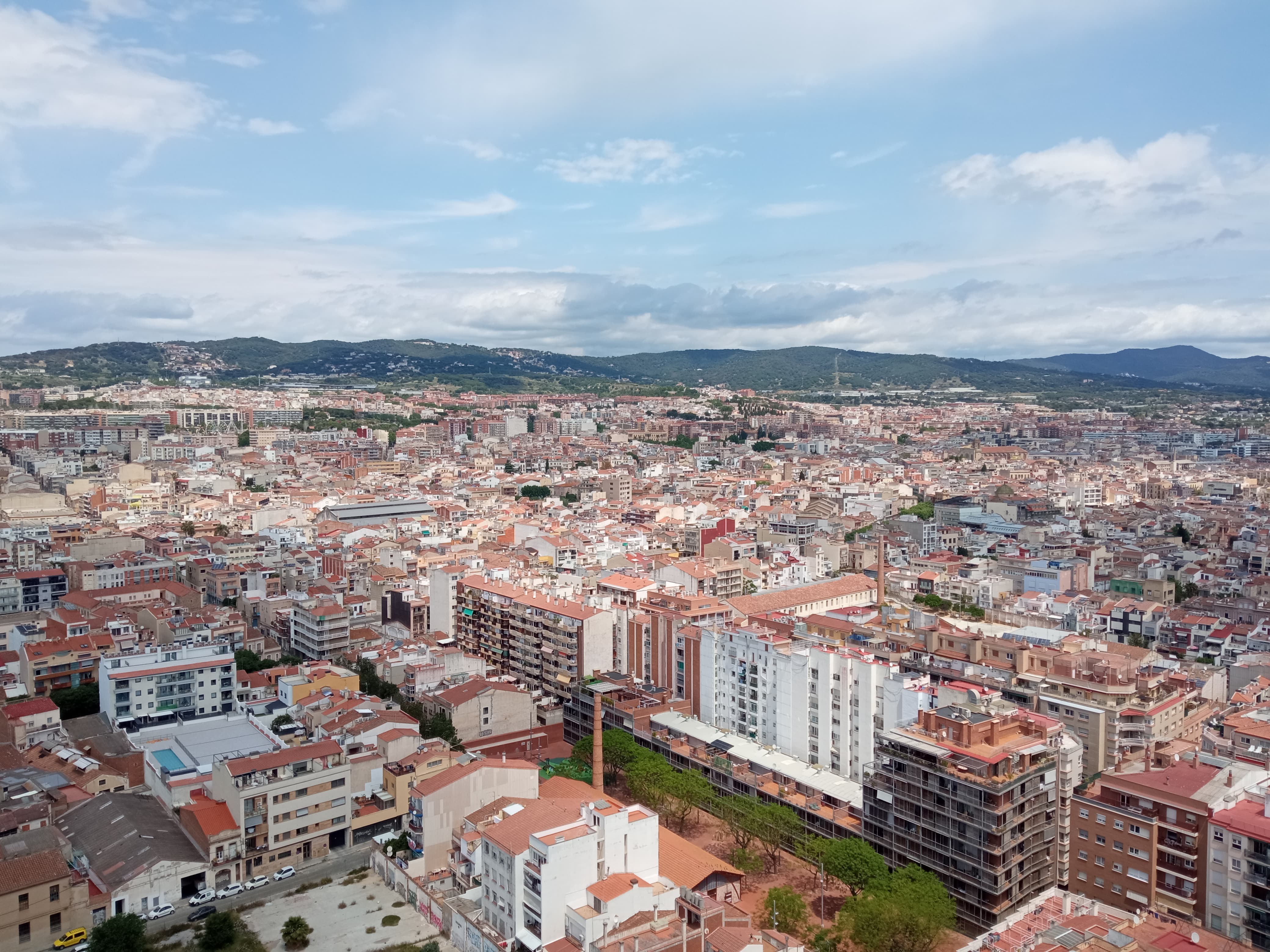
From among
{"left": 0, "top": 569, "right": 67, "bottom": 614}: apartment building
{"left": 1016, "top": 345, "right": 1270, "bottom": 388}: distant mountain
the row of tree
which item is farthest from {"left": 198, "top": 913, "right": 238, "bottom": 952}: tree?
{"left": 1016, "top": 345, "right": 1270, "bottom": 388}: distant mountain

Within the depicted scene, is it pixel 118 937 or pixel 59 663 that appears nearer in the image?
pixel 118 937

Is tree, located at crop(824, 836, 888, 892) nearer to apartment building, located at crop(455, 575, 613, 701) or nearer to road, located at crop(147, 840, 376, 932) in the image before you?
road, located at crop(147, 840, 376, 932)

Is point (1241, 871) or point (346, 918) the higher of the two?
point (1241, 871)

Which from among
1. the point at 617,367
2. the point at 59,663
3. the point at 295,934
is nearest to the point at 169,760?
the point at 295,934

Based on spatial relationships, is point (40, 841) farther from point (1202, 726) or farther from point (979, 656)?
point (1202, 726)

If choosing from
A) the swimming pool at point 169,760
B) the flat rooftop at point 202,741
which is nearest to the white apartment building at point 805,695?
the flat rooftop at point 202,741

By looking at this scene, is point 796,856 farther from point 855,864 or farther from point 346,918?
point 346,918
